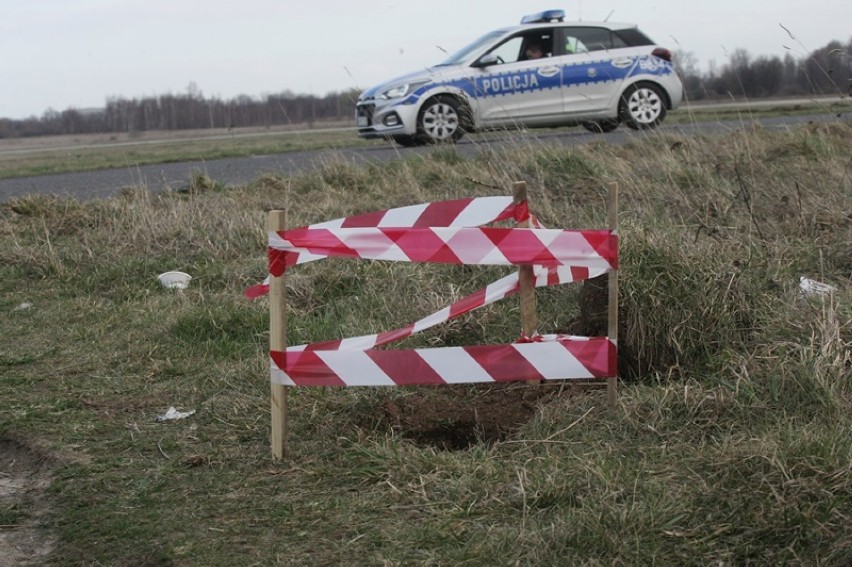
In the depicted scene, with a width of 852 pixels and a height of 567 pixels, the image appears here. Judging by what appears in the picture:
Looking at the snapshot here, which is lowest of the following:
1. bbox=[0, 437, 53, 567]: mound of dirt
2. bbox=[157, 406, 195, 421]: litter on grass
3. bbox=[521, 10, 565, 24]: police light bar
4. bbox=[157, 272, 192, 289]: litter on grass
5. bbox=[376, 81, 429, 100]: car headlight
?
bbox=[0, 437, 53, 567]: mound of dirt

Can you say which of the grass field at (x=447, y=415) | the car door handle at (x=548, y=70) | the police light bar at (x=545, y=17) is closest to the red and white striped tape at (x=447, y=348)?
the grass field at (x=447, y=415)

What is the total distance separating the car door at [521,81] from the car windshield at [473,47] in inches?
7.3

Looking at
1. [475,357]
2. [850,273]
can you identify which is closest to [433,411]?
[475,357]

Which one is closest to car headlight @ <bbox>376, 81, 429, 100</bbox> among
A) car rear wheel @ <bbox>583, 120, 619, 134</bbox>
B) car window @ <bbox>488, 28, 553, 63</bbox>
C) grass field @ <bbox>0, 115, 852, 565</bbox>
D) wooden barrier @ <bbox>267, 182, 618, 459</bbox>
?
car window @ <bbox>488, 28, 553, 63</bbox>

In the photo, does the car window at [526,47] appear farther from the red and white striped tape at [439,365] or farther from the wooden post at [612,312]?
the red and white striped tape at [439,365]

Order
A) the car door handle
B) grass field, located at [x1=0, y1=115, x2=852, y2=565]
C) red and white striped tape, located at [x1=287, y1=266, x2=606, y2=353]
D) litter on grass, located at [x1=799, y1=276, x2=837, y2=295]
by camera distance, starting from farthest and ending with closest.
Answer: the car door handle < litter on grass, located at [x1=799, y1=276, x2=837, y2=295] < red and white striped tape, located at [x1=287, y1=266, x2=606, y2=353] < grass field, located at [x1=0, y1=115, x2=852, y2=565]

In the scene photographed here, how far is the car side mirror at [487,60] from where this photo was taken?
39.9 feet

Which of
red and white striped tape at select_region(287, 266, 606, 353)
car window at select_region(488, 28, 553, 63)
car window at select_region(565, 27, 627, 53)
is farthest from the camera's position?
car window at select_region(565, 27, 627, 53)

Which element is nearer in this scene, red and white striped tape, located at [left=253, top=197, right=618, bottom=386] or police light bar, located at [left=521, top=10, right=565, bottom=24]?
red and white striped tape, located at [left=253, top=197, right=618, bottom=386]

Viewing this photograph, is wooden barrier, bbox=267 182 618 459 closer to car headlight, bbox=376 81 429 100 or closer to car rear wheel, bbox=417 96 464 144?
car rear wheel, bbox=417 96 464 144

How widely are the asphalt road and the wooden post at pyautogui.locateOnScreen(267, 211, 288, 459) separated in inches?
250

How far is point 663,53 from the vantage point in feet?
43.4

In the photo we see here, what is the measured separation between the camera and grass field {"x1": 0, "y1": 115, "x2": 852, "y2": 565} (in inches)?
116

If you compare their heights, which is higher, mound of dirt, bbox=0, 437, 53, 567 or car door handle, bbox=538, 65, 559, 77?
car door handle, bbox=538, 65, 559, 77
